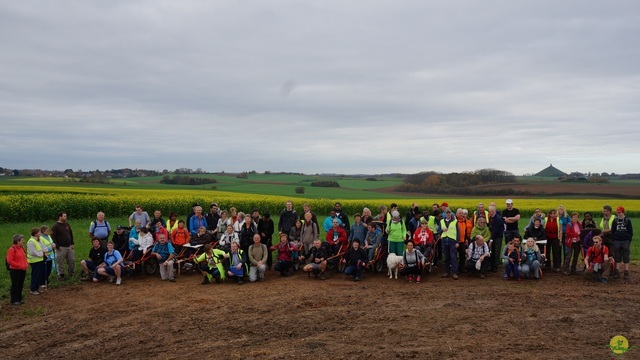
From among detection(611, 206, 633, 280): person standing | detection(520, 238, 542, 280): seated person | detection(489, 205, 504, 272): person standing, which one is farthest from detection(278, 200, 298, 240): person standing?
detection(611, 206, 633, 280): person standing

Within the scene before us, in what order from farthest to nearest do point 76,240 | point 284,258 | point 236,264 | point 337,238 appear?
point 76,240
point 337,238
point 284,258
point 236,264

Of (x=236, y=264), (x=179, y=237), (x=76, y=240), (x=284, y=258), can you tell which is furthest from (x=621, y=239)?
(x=76, y=240)

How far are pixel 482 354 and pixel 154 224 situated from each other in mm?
9434

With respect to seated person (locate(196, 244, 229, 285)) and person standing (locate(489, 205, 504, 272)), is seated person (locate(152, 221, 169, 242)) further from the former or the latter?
person standing (locate(489, 205, 504, 272))

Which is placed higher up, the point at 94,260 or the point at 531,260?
the point at 531,260

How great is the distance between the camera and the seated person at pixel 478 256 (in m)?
11.6

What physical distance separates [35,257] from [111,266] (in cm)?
176

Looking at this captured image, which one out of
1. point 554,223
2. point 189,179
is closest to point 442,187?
point 189,179

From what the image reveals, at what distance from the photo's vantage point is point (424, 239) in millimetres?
12078

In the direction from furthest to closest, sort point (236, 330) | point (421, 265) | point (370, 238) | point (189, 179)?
point (189, 179), point (370, 238), point (421, 265), point (236, 330)

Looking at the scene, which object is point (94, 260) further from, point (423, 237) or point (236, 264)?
point (423, 237)

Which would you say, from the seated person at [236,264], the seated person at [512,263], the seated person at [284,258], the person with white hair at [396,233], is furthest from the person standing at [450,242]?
the seated person at [236,264]

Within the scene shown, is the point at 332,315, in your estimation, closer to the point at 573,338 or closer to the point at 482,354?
the point at 482,354

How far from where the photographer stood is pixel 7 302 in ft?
32.2
